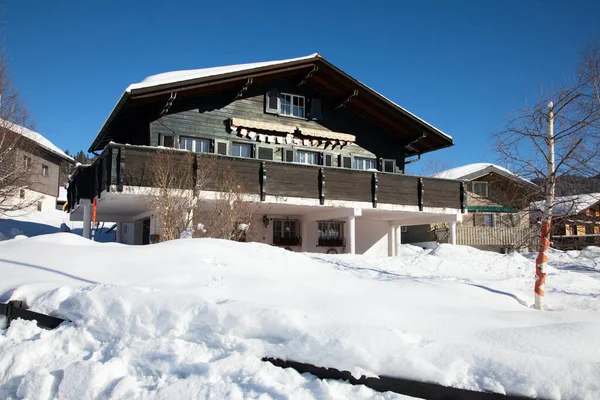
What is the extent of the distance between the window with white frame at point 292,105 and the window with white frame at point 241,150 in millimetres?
2089

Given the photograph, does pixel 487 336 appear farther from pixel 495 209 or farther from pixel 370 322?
pixel 495 209

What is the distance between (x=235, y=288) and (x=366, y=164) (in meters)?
14.8

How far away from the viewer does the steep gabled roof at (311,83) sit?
15.6 metres

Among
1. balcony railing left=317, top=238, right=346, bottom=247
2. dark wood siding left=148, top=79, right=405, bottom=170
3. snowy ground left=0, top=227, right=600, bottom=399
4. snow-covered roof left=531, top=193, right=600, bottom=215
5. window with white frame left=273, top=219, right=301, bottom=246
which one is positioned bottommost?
snowy ground left=0, top=227, right=600, bottom=399

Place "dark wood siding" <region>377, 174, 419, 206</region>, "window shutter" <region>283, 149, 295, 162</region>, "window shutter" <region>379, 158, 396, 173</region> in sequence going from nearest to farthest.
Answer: "dark wood siding" <region>377, 174, 419, 206</region>, "window shutter" <region>283, 149, 295, 162</region>, "window shutter" <region>379, 158, 396, 173</region>

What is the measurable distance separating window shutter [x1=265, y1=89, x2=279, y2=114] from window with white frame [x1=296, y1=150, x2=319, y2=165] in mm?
1887

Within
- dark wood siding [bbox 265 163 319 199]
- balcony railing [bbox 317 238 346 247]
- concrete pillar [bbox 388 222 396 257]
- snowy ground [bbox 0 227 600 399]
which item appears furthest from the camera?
concrete pillar [bbox 388 222 396 257]

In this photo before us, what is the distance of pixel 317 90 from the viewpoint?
2034 cm

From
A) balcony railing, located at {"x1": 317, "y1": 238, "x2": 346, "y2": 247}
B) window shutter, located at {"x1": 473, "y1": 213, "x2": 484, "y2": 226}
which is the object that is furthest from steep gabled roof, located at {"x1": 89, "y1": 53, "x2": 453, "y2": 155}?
window shutter, located at {"x1": 473, "y1": 213, "x2": 484, "y2": 226}

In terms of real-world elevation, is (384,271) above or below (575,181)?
below

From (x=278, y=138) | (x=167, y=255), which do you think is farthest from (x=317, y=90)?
(x=167, y=255)

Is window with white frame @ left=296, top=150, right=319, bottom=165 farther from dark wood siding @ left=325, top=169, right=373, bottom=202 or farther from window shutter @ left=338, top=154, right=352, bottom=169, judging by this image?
dark wood siding @ left=325, top=169, right=373, bottom=202

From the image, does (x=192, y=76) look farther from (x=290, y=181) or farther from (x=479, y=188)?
(x=479, y=188)

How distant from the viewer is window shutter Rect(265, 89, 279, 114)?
1902 cm
